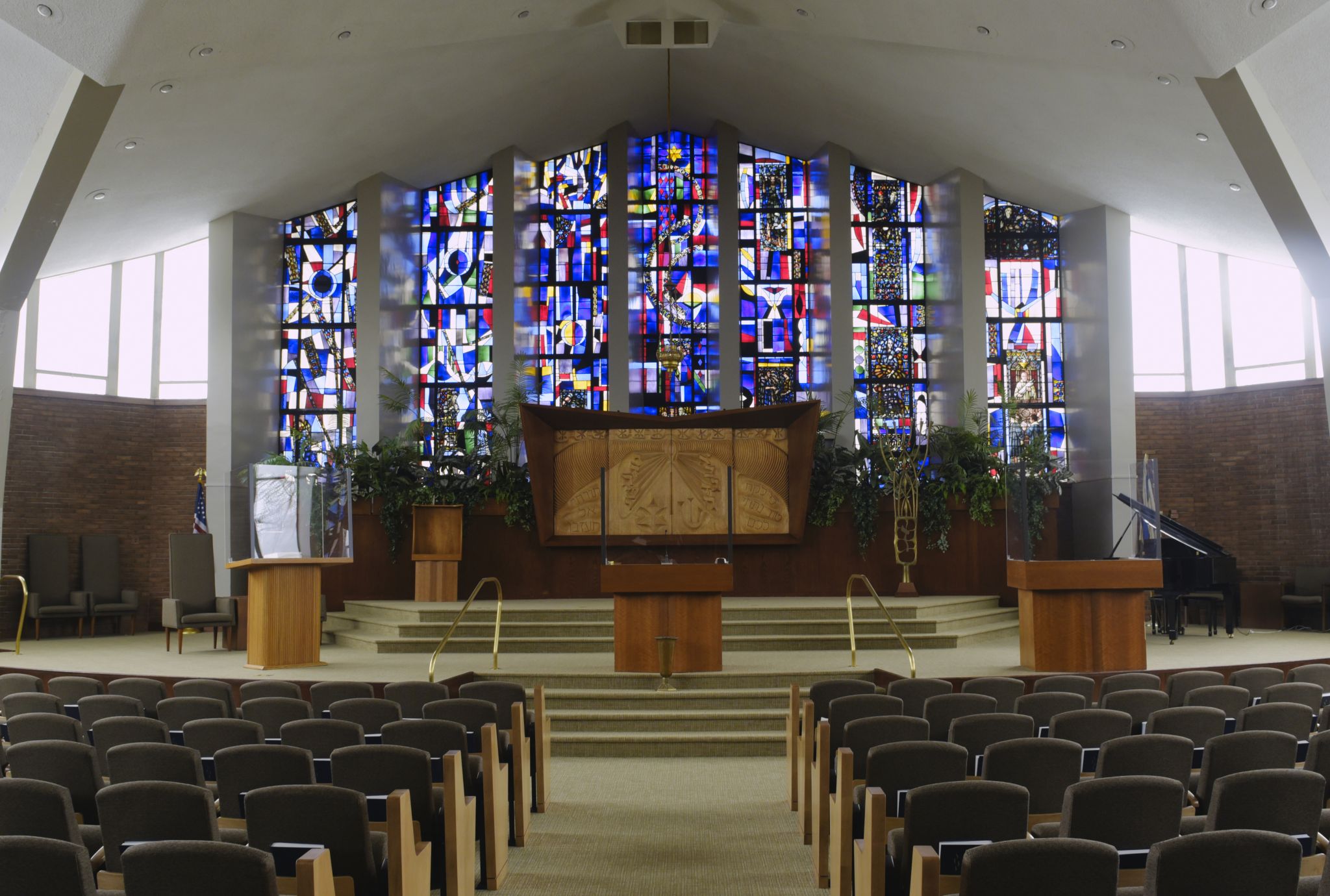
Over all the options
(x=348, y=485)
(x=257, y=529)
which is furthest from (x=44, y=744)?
(x=348, y=485)

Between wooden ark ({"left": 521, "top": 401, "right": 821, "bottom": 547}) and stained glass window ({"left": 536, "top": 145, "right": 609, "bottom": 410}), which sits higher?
stained glass window ({"left": 536, "top": 145, "right": 609, "bottom": 410})

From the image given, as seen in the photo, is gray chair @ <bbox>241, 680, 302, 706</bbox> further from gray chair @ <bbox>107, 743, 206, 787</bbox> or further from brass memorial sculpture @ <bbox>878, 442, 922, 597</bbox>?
brass memorial sculpture @ <bbox>878, 442, 922, 597</bbox>

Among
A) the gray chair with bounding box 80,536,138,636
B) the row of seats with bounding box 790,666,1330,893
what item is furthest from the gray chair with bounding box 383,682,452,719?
the gray chair with bounding box 80,536,138,636

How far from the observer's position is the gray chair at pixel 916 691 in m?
5.62

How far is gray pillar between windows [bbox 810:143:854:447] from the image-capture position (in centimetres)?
1517

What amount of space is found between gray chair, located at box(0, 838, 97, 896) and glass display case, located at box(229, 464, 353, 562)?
6939 mm

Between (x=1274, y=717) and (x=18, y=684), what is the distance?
6.02 meters

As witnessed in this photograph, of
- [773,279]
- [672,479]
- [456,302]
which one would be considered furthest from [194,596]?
[773,279]

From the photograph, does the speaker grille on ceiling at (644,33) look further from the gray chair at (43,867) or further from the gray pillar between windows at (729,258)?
the gray chair at (43,867)

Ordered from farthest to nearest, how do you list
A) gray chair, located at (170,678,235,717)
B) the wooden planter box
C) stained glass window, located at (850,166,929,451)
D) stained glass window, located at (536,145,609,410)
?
stained glass window, located at (536,145,609,410) → stained glass window, located at (850,166,929,451) → the wooden planter box → gray chair, located at (170,678,235,717)

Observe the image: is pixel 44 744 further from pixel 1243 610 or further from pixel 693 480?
pixel 1243 610

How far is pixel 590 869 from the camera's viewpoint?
479cm

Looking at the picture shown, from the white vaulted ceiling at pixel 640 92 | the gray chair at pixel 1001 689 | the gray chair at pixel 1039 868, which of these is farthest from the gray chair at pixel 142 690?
the gray chair at pixel 1039 868

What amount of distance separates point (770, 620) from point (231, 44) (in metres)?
6.85
